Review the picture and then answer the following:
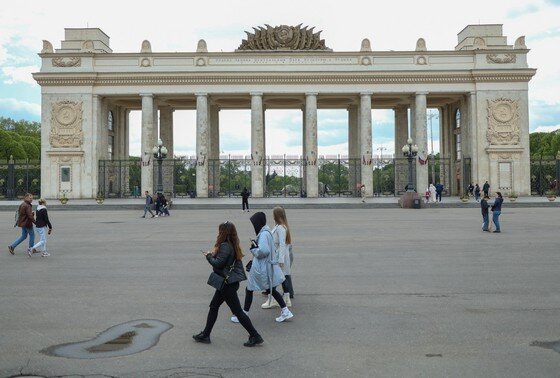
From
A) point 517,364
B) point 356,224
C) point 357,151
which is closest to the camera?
point 517,364

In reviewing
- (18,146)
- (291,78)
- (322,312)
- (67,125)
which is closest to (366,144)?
(291,78)

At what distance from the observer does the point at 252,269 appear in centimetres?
708

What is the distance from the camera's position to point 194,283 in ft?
31.6

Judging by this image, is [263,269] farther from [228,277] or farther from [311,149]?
[311,149]

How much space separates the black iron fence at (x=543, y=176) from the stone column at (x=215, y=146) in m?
28.7

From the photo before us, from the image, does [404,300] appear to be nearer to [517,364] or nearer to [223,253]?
[517,364]

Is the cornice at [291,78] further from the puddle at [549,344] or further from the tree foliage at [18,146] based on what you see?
the puddle at [549,344]

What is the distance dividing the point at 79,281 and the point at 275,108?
1956 inches

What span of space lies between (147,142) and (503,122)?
102ft

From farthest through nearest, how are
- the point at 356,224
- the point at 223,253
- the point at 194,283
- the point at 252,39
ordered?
1. the point at 252,39
2. the point at 356,224
3. the point at 194,283
4. the point at 223,253

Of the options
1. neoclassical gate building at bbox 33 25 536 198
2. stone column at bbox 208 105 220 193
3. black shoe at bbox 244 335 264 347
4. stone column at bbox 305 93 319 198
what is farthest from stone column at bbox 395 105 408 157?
black shoe at bbox 244 335 264 347

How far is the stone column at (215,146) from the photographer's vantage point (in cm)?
5006

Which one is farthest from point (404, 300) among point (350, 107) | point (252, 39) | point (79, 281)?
point (350, 107)

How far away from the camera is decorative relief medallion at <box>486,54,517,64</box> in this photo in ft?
154
